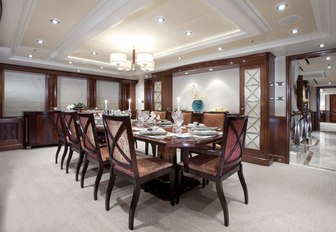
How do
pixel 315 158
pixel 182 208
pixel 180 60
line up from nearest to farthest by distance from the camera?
pixel 182 208 < pixel 315 158 < pixel 180 60

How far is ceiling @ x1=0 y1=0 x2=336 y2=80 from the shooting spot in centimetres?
224

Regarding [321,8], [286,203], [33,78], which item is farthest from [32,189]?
[321,8]

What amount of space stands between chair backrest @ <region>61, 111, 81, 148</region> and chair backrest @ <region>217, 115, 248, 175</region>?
2.03 m

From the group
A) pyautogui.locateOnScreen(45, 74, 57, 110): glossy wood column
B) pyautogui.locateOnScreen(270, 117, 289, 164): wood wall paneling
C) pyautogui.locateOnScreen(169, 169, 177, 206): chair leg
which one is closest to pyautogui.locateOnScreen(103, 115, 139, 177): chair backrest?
pyautogui.locateOnScreen(169, 169, 177, 206): chair leg

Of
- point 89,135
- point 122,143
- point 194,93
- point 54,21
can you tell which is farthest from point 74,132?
point 194,93

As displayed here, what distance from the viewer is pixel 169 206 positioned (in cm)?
204

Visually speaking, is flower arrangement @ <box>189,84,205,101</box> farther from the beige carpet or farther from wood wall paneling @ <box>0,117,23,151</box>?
wood wall paneling @ <box>0,117,23,151</box>

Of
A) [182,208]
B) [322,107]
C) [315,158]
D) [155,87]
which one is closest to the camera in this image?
[182,208]

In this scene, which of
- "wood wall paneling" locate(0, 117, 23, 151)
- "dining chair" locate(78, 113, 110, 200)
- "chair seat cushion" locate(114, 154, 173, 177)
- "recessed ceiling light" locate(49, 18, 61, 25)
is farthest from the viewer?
"wood wall paneling" locate(0, 117, 23, 151)

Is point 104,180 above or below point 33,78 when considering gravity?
below

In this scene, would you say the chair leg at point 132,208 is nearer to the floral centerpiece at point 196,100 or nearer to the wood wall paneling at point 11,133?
the floral centerpiece at point 196,100

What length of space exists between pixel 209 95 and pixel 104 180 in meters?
3.52

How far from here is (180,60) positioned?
15.9 feet

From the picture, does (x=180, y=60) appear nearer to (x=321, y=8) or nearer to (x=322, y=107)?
(x=321, y=8)
